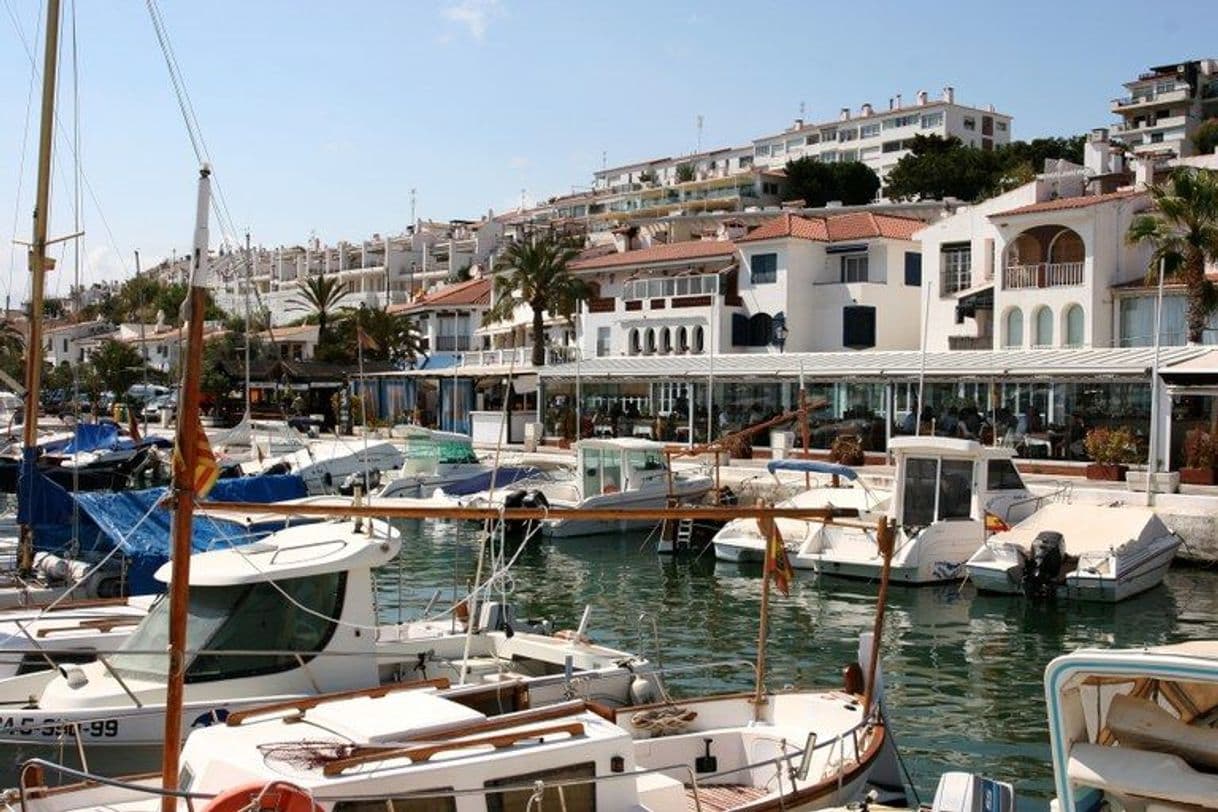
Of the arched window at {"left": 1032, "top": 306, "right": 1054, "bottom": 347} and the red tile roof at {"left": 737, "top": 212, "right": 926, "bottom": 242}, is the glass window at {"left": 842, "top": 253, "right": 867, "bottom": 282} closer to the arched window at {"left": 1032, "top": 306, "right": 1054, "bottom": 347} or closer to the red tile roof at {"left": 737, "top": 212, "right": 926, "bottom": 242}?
the red tile roof at {"left": 737, "top": 212, "right": 926, "bottom": 242}

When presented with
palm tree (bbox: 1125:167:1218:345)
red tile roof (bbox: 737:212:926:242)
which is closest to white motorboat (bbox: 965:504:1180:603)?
palm tree (bbox: 1125:167:1218:345)

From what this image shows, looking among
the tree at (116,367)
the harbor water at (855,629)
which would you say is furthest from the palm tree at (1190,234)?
the tree at (116,367)

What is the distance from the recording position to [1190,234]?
144 feet

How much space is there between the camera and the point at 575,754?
35.1ft

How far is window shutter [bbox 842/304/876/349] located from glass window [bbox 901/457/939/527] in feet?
105

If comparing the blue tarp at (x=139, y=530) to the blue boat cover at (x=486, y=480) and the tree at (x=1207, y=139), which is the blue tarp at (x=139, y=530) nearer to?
the blue boat cover at (x=486, y=480)

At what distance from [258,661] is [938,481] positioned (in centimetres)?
2026

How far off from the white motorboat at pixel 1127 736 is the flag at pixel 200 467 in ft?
19.0

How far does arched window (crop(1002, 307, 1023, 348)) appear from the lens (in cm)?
5275

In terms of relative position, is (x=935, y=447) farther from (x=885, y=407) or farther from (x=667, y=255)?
(x=667, y=255)

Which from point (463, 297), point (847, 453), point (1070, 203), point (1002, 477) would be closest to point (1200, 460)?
point (1002, 477)

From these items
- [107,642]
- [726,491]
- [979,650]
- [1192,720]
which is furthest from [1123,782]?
[726,491]

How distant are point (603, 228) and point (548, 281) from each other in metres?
78.5

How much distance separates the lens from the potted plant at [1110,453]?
38.5m
